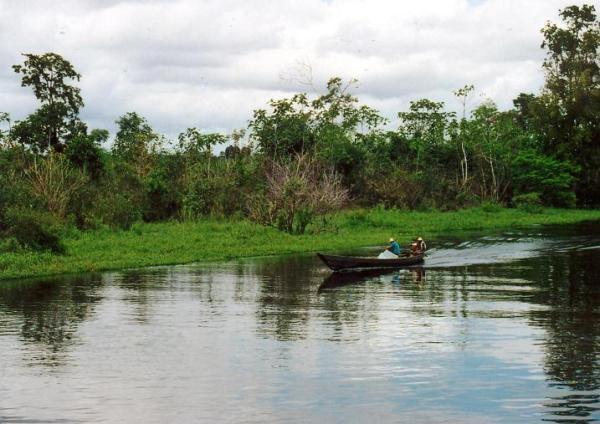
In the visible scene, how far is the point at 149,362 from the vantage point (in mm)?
16547

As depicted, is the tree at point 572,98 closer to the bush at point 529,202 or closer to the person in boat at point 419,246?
the bush at point 529,202

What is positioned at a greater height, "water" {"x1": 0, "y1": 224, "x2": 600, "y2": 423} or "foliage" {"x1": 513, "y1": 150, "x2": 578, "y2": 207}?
"foliage" {"x1": 513, "y1": 150, "x2": 578, "y2": 207}

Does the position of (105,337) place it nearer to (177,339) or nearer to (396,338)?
(177,339)

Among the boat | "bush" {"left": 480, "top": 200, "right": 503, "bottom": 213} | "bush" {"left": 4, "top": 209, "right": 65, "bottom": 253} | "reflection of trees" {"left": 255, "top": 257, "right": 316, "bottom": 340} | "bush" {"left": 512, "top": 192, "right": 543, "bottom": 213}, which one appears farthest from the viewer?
"bush" {"left": 512, "top": 192, "right": 543, "bottom": 213}

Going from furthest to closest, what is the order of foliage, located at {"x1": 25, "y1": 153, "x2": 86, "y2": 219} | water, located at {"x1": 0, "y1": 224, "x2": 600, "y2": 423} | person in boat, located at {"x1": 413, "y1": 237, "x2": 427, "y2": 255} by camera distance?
foliage, located at {"x1": 25, "y1": 153, "x2": 86, "y2": 219}
person in boat, located at {"x1": 413, "y1": 237, "x2": 427, "y2": 255}
water, located at {"x1": 0, "y1": 224, "x2": 600, "y2": 423}

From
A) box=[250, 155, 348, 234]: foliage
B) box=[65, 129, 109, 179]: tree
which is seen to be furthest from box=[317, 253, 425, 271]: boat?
box=[65, 129, 109, 179]: tree

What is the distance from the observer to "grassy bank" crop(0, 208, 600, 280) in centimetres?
3238

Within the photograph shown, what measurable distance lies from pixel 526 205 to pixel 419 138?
11.8 meters

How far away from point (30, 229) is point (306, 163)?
26.9 metres

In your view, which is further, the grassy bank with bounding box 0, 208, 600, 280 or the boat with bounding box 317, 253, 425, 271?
the grassy bank with bounding box 0, 208, 600, 280

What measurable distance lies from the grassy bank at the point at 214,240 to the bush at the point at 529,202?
32.6 ft

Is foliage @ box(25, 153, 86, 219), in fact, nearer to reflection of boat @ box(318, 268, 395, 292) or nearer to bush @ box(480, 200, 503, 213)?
reflection of boat @ box(318, 268, 395, 292)

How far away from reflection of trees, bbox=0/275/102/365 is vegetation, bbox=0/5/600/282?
109 inches

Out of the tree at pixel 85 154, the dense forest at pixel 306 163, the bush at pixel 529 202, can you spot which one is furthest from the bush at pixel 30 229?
the bush at pixel 529 202
